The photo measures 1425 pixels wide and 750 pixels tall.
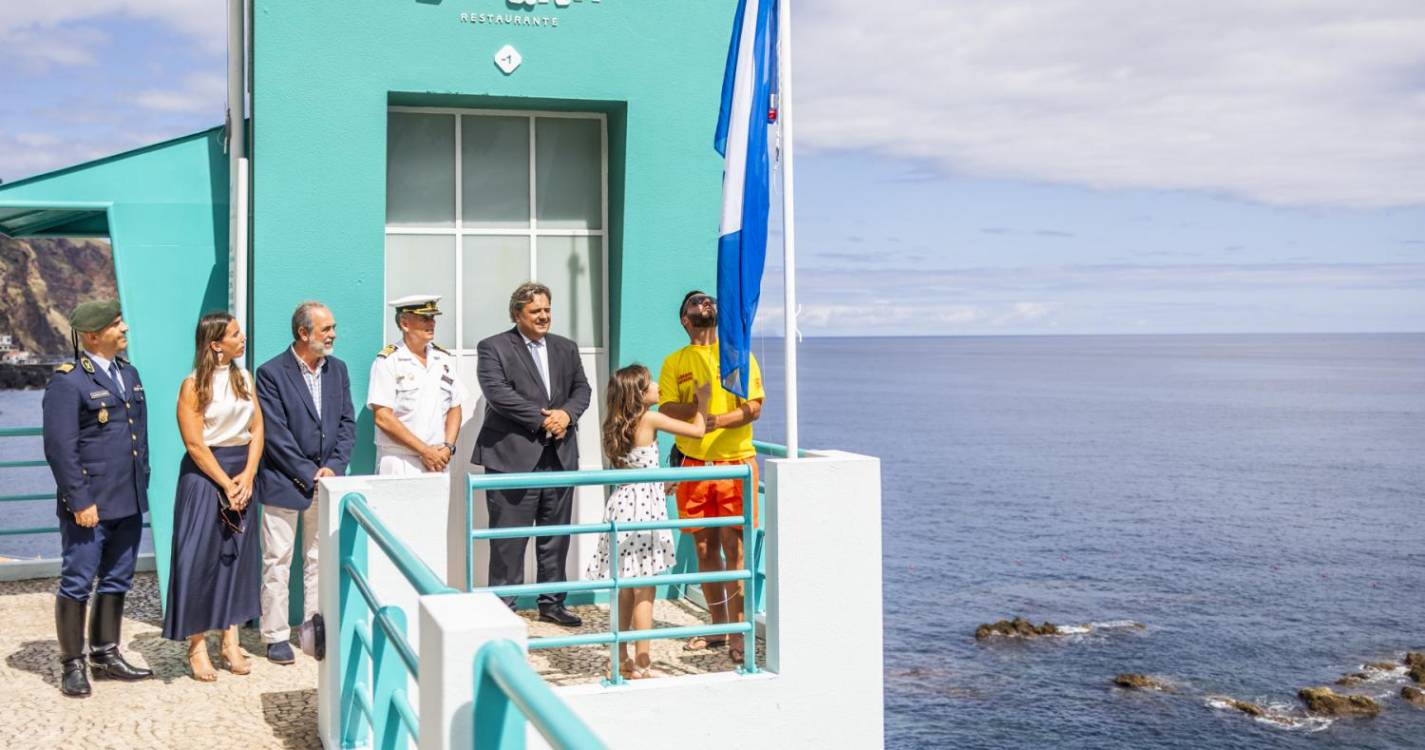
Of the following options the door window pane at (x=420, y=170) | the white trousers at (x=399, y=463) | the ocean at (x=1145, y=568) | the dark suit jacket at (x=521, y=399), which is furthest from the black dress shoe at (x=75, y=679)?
the ocean at (x=1145, y=568)

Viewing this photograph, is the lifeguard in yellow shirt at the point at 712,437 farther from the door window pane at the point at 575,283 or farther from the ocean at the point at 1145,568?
the door window pane at the point at 575,283

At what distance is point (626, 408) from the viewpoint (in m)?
6.69

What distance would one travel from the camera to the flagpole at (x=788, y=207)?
19.5 feet

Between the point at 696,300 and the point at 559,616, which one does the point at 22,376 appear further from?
the point at 696,300

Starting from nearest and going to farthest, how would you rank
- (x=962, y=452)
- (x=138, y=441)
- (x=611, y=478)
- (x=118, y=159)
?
(x=611, y=478)
(x=138, y=441)
(x=118, y=159)
(x=962, y=452)

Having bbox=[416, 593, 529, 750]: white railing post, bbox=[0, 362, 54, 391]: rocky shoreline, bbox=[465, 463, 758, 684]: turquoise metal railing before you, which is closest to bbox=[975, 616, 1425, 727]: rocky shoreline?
bbox=[465, 463, 758, 684]: turquoise metal railing

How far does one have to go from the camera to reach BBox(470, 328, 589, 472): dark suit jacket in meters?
7.41

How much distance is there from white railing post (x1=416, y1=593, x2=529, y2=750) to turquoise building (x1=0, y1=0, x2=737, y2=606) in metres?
5.01

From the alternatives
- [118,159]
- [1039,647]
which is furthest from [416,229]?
[1039,647]

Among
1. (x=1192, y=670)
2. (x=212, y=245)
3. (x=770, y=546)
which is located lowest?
(x=1192, y=670)

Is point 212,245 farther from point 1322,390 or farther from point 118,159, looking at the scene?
point 1322,390

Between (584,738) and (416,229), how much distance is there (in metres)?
6.76

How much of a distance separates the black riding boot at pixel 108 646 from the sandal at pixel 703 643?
2.83 meters

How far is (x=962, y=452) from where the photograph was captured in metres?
75.4
